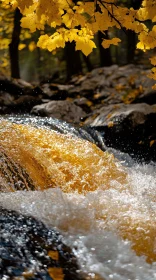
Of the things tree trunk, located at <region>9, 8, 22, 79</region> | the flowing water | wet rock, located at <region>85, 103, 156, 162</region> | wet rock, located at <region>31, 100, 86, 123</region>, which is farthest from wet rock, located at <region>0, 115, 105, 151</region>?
tree trunk, located at <region>9, 8, 22, 79</region>

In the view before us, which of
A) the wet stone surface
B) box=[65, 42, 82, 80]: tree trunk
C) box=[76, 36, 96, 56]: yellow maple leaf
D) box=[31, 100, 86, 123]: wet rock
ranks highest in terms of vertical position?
box=[65, 42, 82, 80]: tree trunk

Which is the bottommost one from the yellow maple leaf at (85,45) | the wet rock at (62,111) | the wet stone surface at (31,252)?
the wet stone surface at (31,252)

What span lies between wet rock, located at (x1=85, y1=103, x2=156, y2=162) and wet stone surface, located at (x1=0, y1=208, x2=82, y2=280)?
3562 millimetres

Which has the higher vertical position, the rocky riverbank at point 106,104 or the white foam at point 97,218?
the rocky riverbank at point 106,104

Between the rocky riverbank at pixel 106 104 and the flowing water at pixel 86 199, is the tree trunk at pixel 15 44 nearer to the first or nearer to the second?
the rocky riverbank at pixel 106 104

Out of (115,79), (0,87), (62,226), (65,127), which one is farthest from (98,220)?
(115,79)

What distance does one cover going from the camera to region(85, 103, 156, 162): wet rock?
21.7 ft

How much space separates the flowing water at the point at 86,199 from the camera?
2.84m

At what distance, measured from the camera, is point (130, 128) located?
6.85 m

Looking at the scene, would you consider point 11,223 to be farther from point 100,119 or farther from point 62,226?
point 100,119

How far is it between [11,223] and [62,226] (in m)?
0.41

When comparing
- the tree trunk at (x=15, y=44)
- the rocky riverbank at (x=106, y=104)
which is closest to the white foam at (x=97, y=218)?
the rocky riverbank at (x=106, y=104)

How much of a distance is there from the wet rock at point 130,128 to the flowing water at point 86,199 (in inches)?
54.4

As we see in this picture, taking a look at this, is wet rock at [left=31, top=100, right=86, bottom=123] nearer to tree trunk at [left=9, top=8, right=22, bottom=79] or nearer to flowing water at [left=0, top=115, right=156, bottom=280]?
flowing water at [left=0, top=115, right=156, bottom=280]
